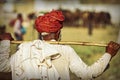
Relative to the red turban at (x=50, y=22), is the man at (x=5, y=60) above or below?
below

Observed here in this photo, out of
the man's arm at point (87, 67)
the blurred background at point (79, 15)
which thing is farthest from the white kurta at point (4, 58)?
the blurred background at point (79, 15)

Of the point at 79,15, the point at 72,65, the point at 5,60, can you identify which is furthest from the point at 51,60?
the point at 79,15

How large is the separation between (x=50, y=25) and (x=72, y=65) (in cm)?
19

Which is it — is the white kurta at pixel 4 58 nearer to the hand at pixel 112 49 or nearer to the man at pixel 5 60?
the man at pixel 5 60

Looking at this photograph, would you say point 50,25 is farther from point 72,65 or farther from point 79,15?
point 79,15

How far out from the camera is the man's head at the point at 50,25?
148cm

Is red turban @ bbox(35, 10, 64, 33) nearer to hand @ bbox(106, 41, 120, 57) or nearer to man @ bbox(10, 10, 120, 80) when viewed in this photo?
man @ bbox(10, 10, 120, 80)

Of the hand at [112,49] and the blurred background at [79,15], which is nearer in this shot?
the hand at [112,49]

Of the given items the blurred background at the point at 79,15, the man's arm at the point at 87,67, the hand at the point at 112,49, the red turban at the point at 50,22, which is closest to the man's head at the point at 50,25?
the red turban at the point at 50,22

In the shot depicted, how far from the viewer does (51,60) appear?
1478 mm

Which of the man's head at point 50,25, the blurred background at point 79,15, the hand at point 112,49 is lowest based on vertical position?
the blurred background at point 79,15

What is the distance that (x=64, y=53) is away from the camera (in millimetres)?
1484

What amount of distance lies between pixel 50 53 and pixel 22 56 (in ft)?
0.39

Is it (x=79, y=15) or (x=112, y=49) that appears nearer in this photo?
(x=112, y=49)
